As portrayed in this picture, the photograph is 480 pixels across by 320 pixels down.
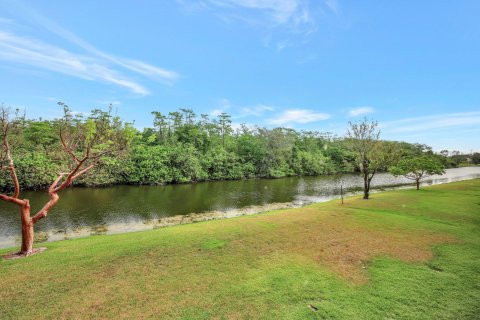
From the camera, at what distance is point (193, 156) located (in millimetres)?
54312

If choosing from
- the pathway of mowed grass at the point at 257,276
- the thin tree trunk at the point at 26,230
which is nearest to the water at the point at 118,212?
the thin tree trunk at the point at 26,230

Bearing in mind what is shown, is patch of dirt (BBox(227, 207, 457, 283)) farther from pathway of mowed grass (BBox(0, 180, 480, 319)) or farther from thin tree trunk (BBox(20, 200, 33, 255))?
thin tree trunk (BBox(20, 200, 33, 255))

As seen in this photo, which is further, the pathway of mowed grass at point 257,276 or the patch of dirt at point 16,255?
the patch of dirt at point 16,255

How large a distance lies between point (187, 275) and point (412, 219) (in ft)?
44.4

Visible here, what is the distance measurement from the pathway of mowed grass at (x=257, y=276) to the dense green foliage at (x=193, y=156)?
27449mm

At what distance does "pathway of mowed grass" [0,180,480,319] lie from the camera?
5898 millimetres

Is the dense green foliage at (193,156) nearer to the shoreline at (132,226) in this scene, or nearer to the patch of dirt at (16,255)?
the shoreline at (132,226)

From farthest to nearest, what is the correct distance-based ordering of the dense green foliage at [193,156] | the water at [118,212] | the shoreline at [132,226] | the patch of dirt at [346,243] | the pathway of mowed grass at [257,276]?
the dense green foliage at [193,156]
the water at [118,212]
the shoreline at [132,226]
the patch of dirt at [346,243]
the pathway of mowed grass at [257,276]

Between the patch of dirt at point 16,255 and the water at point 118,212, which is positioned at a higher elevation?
the patch of dirt at point 16,255

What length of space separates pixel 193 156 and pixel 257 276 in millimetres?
48396

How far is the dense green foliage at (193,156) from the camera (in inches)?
1494

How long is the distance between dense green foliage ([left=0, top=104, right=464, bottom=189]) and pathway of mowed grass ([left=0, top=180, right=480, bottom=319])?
27.4m

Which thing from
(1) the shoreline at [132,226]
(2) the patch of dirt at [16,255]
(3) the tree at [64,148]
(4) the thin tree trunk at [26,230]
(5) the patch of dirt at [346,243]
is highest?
(3) the tree at [64,148]

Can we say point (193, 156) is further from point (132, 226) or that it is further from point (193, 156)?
point (132, 226)
